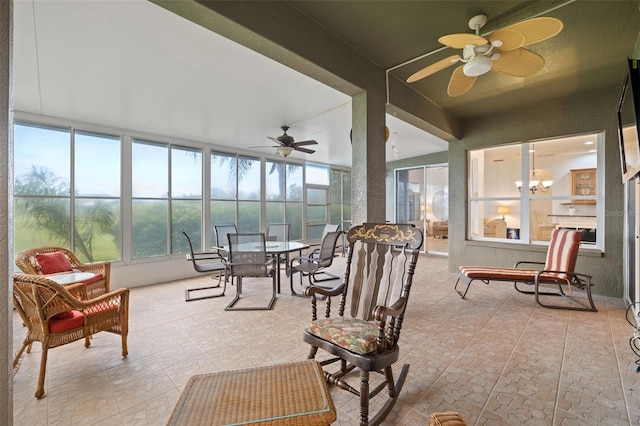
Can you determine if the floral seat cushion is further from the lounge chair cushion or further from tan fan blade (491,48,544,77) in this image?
the lounge chair cushion

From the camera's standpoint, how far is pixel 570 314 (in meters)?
3.33

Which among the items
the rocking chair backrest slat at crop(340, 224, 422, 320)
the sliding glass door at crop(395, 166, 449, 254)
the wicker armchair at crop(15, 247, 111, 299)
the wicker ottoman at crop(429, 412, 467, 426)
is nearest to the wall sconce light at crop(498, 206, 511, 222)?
the sliding glass door at crop(395, 166, 449, 254)

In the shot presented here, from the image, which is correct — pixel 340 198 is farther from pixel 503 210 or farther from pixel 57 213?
pixel 57 213

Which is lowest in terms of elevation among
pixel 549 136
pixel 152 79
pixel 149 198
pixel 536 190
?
→ pixel 149 198

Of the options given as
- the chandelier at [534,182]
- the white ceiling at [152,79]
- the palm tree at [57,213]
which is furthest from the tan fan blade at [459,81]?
the palm tree at [57,213]

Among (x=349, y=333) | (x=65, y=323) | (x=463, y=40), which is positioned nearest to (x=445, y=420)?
(x=349, y=333)

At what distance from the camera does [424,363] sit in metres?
2.27

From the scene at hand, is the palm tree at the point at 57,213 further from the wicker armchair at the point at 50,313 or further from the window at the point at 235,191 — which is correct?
the wicker armchair at the point at 50,313

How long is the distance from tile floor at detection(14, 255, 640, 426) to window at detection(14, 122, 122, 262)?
4.91 ft

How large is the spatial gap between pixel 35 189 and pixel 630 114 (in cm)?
863

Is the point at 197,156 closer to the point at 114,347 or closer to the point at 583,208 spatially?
the point at 114,347

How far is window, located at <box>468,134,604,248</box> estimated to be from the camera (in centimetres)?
456

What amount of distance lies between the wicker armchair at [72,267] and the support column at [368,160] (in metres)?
3.09

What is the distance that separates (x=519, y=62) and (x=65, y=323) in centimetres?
430
